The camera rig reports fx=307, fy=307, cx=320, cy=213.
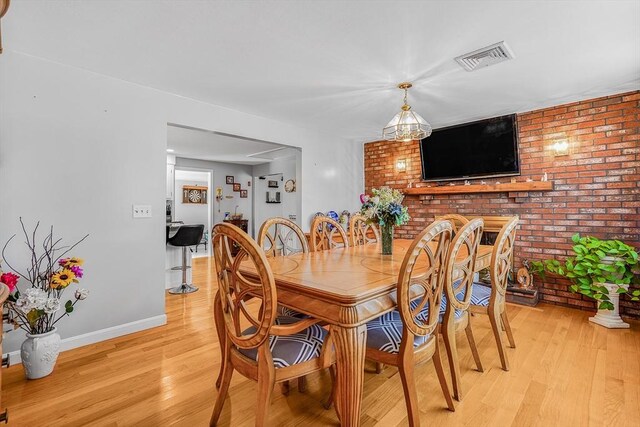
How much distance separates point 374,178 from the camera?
5.12m

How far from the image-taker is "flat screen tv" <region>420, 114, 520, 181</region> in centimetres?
364

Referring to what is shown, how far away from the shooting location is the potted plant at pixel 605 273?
8.95 feet

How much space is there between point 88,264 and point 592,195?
187 inches

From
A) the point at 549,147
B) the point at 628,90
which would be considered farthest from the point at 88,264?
the point at 628,90

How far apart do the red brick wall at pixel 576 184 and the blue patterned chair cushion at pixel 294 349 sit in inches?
125

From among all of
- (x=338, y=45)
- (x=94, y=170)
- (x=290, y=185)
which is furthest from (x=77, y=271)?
(x=290, y=185)

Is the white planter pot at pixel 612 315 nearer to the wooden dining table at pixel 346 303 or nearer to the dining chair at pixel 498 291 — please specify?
the dining chair at pixel 498 291

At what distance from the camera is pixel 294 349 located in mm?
1342

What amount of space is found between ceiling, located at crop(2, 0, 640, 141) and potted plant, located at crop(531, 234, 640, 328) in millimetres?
1519

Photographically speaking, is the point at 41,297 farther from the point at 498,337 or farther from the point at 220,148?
the point at 220,148

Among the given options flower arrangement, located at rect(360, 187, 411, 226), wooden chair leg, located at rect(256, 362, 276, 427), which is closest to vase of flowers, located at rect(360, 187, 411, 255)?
flower arrangement, located at rect(360, 187, 411, 226)

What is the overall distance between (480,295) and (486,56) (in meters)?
1.75

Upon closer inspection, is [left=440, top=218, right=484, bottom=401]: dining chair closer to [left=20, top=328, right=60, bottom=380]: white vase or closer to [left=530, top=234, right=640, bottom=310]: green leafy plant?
[left=530, top=234, right=640, bottom=310]: green leafy plant

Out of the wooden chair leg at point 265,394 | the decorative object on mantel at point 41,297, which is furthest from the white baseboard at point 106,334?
the wooden chair leg at point 265,394
